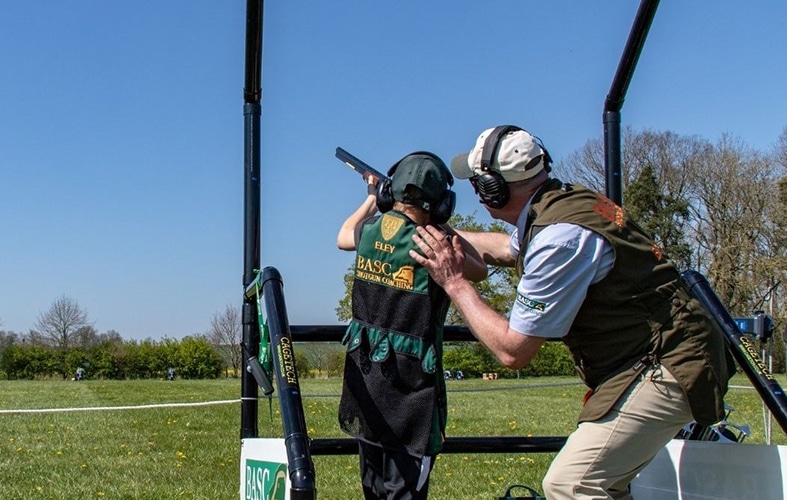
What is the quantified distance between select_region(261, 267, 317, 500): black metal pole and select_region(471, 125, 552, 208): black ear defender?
703 mm

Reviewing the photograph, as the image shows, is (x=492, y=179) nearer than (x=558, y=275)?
No

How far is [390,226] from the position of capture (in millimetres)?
3016

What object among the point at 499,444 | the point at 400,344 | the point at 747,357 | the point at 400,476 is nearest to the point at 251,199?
the point at 400,344

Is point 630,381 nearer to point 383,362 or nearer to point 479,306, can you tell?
point 479,306

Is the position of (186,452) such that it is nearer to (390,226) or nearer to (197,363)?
(390,226)

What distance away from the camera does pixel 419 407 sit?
291 centimetres

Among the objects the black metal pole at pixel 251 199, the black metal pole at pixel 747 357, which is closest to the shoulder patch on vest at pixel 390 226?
the black metal pole at pixel 251 199

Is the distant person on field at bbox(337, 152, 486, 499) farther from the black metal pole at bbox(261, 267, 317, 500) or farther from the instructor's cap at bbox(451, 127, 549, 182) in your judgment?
the black metal pole at bbox(261, 267, 317, 500)

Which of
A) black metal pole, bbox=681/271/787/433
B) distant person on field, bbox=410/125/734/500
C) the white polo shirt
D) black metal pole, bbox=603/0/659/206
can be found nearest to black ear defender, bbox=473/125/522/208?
distant person on field, bbox=410/125/734/500

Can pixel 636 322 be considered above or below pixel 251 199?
below

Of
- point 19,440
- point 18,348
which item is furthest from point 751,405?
point 18,348

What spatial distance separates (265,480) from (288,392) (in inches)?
25.7

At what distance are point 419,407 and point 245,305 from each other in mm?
893

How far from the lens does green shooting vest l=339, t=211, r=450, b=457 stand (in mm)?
2918
